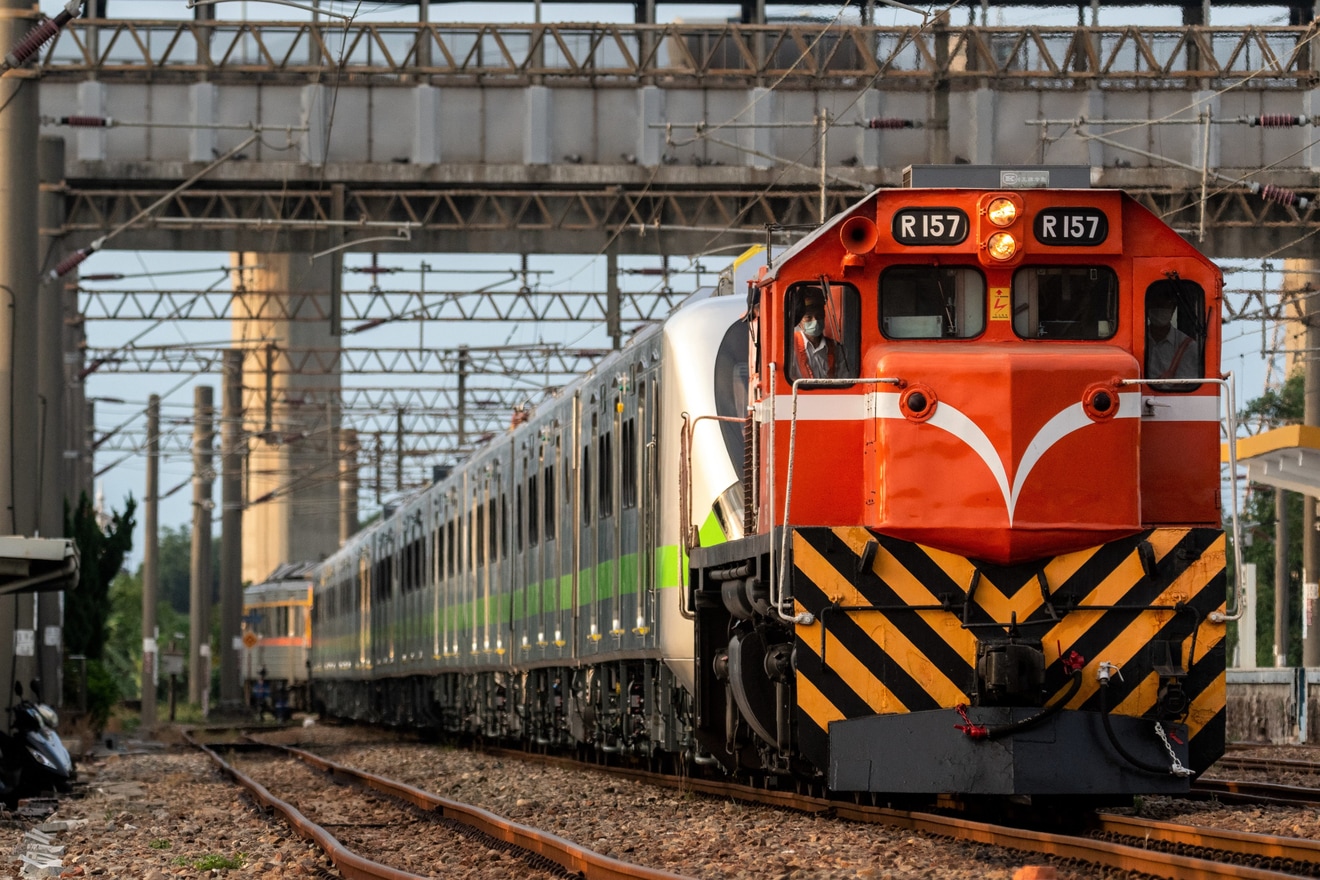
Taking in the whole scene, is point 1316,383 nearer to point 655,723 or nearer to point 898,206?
point 655,723

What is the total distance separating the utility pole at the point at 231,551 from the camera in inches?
1886

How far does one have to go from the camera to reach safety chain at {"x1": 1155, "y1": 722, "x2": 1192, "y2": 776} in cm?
1091

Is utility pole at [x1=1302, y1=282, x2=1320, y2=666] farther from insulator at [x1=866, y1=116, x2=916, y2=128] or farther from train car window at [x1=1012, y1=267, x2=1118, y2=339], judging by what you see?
train car window at [x1=1012, y1=267, x2=1118, y2=339]

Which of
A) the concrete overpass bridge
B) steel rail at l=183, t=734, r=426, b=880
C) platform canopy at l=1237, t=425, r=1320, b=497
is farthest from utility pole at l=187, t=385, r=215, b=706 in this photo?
steel rail at l=183, t=734, r=426, b=880

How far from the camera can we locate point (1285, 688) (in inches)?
1059

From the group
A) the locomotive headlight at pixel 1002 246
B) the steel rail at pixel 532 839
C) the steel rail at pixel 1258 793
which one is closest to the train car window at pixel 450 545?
the steel rail at pixel 532 839

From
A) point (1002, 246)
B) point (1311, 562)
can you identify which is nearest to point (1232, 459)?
point (1002, 246)

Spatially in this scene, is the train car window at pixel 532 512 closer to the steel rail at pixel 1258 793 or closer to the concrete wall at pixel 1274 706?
the steel rail at pixel 1258 793

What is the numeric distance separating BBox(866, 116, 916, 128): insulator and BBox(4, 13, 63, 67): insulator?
47.7ft

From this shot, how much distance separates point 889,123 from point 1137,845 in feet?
70.4

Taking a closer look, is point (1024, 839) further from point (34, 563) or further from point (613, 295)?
point (613, 295)

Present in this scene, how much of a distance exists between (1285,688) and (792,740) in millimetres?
17030

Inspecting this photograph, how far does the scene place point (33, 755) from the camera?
18859 millimetres

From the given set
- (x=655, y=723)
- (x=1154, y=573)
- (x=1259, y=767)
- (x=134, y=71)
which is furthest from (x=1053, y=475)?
(x=134, y=71)
